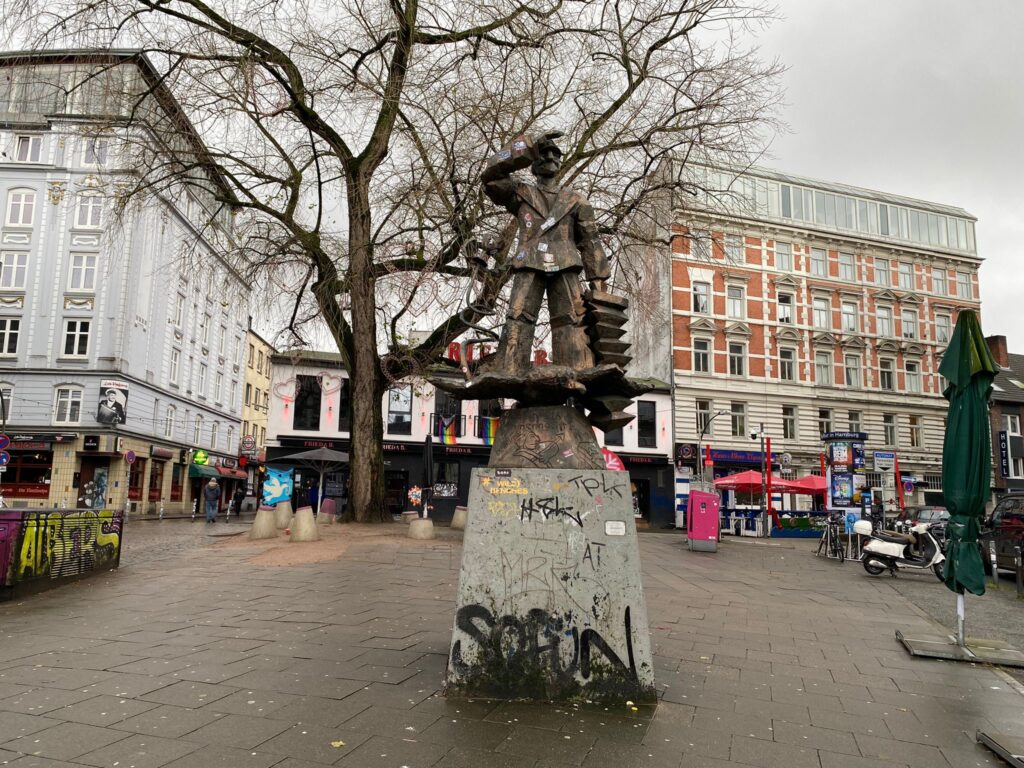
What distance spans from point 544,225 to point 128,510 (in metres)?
33.6

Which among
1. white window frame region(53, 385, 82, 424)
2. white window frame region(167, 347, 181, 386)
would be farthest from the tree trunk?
white window frame region(167, 347, 181, 386)

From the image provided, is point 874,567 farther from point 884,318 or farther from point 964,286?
point 964,286

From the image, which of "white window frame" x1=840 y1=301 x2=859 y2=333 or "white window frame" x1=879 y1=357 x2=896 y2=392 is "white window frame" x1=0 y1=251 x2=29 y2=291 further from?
"white window frame" x1=879 y1=357 x2=896 y2=392

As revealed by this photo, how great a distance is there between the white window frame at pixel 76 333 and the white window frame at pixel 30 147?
8.96 meters

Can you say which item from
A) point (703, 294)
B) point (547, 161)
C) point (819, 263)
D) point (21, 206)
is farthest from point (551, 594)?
point (819, 263)

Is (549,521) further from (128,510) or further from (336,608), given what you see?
(128,510)

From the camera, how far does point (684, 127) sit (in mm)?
14062

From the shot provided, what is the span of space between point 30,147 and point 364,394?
3113cm

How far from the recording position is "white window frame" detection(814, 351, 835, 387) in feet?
126

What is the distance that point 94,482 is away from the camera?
30.9 metres

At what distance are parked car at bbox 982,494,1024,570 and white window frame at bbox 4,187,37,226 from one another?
40933 millimetres

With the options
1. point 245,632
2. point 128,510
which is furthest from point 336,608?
point 128,510

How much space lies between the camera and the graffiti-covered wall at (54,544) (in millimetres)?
7395

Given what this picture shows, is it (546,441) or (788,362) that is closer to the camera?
(546,441)
